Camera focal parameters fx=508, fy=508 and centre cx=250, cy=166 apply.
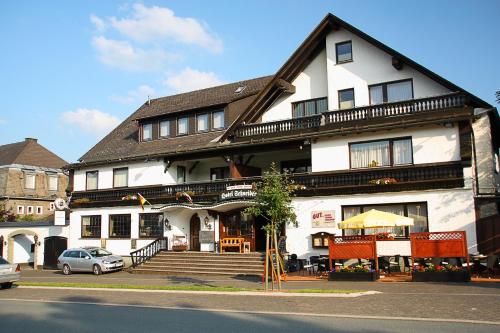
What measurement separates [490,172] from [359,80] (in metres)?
7.85

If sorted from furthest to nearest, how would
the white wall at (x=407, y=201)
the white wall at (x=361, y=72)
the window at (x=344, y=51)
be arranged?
1. the window at (x=344, y=51)
2. the white wall at (x=361, y=72)
3. the white wall at (x=407, y=201)

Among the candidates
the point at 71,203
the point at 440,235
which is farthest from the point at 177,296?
the point at 71,203

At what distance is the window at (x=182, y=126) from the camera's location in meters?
33.2

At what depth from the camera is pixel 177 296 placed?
54.6ft

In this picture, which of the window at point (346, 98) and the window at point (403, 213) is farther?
the window at point (346, 98)

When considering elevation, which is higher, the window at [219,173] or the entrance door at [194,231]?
the window at [219,173]

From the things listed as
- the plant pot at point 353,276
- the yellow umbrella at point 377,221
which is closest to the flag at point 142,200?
the plant pot at point 353,276

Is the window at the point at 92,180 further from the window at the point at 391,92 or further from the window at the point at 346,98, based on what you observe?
the window at the point at 391,92

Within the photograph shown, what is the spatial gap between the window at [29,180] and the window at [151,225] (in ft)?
85.8

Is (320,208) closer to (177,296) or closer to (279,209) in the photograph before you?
(279,209)

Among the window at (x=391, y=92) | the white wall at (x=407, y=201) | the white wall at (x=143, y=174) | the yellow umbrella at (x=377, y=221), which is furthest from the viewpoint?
the white wall at (x=143, y=174)

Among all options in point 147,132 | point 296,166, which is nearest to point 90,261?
point 147,132

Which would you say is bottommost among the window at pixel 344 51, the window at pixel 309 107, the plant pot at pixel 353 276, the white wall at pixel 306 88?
the plant pot at pixel 353 276

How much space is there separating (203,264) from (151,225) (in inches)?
255
